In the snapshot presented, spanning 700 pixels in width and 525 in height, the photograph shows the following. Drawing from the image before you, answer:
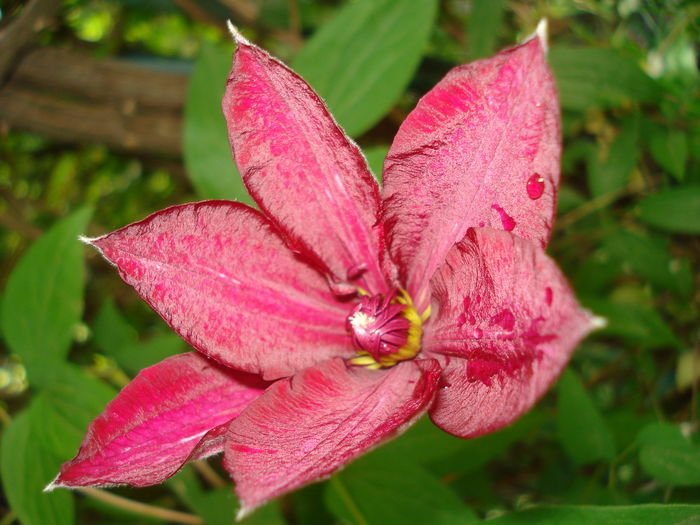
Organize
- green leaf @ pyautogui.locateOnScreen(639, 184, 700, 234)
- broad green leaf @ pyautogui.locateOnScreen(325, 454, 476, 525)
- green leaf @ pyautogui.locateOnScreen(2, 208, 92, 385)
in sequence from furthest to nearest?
1. green leaf @ pyautogui.locateOnScreen(639, 184, 700, 234)
2. green leaf @ pyautogui.locateOnScreen(2, 208, 92, 385)
3. broad green leaf @ pyautogui.locateOnScreen(325, 454, 476, 525)

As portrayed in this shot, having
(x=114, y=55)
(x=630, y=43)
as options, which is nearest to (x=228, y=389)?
(x=630, y=43)

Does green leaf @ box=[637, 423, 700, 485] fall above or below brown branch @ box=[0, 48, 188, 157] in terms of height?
below

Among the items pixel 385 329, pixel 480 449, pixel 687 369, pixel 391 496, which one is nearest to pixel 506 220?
pixel 385 329

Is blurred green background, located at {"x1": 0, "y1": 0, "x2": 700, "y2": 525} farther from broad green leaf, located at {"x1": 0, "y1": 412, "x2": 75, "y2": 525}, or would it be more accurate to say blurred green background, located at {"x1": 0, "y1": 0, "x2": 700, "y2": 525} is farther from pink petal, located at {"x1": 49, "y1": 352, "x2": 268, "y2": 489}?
pink petal, located at {"x1": 49, "y1": 352, "x2": 268, "y2": 489}

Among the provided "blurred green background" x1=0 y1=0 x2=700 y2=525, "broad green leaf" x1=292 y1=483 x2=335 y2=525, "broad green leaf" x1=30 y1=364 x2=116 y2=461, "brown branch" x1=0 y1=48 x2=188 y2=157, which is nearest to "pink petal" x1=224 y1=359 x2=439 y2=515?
"blurred green background" x1=0 y1=0 x2=700 y2=525

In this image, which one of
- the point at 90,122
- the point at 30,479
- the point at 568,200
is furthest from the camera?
the point at 90,122

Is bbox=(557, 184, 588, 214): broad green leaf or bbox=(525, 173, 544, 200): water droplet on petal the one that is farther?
bbox=(557, 184, 588, 214): broad green leaf

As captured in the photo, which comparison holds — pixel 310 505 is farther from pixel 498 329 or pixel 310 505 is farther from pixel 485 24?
pixel 485 24

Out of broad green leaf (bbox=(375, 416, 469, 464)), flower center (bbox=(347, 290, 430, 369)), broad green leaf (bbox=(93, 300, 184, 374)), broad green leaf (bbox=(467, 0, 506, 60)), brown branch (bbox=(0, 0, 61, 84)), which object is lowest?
broad green leaf (bbox=(375, 416, 469, 464))
